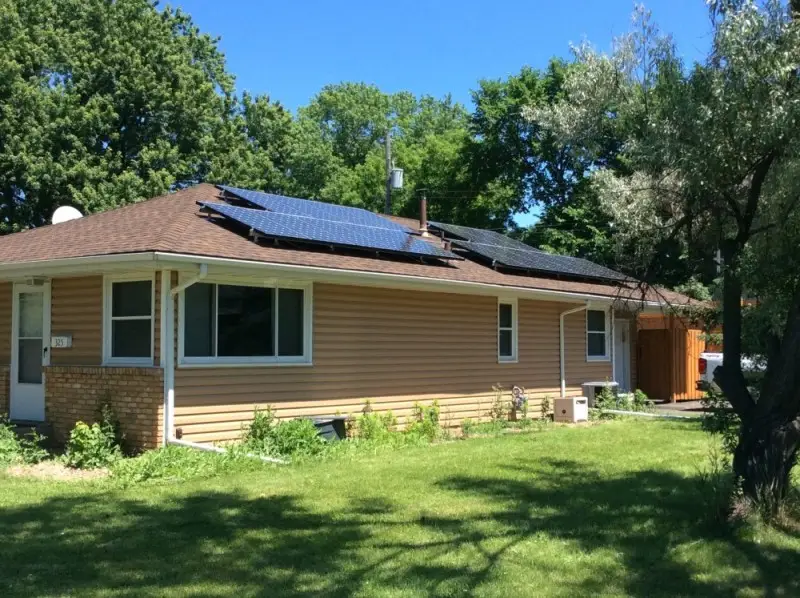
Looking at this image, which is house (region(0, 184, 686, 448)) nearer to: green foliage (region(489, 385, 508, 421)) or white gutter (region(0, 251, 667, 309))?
white gutter (region(0, 251, 667, 309))

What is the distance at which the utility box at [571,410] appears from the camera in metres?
15.1

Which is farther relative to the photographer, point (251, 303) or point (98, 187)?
point (98, 187)

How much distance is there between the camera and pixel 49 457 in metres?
10.1

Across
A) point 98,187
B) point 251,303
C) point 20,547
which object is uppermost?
point 98,187

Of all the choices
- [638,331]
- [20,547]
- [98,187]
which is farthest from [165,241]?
[98,187]

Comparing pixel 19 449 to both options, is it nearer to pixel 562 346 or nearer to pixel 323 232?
pixel 323 232

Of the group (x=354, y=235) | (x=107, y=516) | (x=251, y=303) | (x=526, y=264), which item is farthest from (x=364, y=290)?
Result: (x=107, y=516)

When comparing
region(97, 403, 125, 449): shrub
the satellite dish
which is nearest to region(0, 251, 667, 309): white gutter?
region(97, 403, 125, 449): shrub

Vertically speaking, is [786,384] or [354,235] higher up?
[354,235]

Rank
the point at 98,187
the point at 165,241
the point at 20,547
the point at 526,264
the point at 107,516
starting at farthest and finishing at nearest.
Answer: the point at 98,187, the point at 526,264, the point at 165,241, the point at 107,516, the point at 20,547

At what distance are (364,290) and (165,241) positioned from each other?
3585 millimetres

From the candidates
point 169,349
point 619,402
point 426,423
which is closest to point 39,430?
point 169,349

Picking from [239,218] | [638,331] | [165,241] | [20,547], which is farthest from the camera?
[638,331]

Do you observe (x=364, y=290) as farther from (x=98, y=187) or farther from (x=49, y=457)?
(x=98, y=187)
